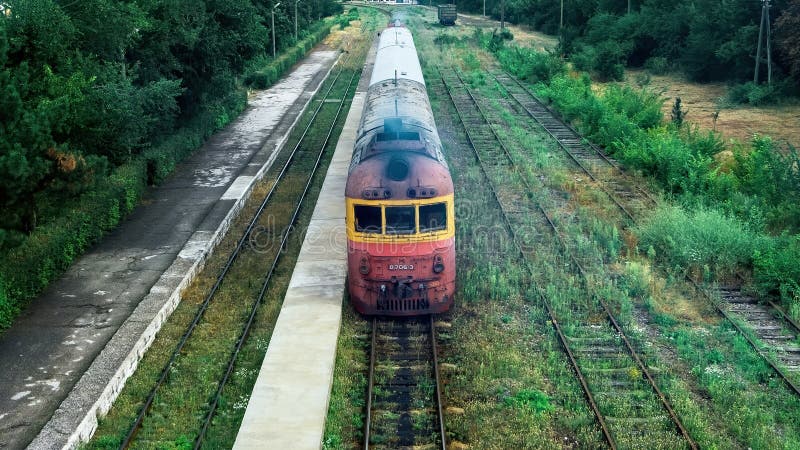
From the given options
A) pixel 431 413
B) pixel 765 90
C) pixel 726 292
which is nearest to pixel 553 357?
pixel 431 413

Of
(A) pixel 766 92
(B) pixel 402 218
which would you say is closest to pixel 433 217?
(B) pixel 402 218

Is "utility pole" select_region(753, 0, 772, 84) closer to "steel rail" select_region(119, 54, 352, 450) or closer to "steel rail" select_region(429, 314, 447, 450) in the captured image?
"steel rail" select_region(119, 54, 352, 450)

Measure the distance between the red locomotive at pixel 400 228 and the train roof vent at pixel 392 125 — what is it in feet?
0.79

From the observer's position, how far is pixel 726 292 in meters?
17.7

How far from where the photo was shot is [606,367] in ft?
46.8

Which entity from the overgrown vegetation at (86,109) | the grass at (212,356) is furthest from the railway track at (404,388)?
the overgrown vegetation at (86,109)

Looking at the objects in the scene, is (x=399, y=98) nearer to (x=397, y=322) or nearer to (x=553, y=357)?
(x=397, y=322)

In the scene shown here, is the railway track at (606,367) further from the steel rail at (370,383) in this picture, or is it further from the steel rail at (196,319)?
the steel rail at (196,319)

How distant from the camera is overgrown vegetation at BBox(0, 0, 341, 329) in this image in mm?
14562

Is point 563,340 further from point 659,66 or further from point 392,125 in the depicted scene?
point 659,66

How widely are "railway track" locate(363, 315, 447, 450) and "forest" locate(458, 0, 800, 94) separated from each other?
31707 mm

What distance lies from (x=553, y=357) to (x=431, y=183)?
4039 millimetres

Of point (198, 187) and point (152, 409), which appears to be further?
point (198, 187)

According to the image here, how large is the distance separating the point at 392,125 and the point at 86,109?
23.2 ft
